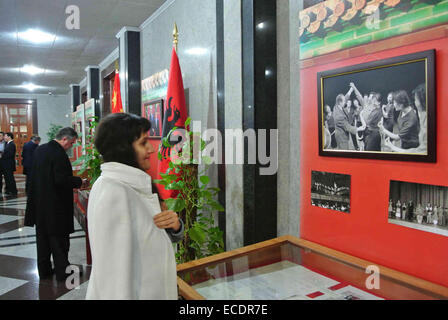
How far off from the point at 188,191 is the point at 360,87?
4.98 ft

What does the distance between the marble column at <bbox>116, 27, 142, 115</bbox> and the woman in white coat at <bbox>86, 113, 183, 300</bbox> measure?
4.35 metres

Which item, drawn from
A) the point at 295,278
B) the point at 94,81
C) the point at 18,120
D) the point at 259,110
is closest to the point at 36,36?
the point at 94,81

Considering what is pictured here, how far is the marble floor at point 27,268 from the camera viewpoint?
2.97m

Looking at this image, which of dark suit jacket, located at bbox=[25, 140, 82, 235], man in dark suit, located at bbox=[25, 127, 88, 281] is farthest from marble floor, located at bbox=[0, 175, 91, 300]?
dark suit jacket, located at bbox=[25, 140, 82, 235]

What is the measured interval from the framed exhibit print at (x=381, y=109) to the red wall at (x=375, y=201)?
39mm

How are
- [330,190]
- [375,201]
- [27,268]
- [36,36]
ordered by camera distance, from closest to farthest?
[375,201] < [330,190] < [27,268] < [36,36]

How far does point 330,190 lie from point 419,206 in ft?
1.81

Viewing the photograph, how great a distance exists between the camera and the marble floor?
2971mm

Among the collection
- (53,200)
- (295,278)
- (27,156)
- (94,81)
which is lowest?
(295,278)

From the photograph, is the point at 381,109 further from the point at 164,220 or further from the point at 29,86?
the point at 29,86

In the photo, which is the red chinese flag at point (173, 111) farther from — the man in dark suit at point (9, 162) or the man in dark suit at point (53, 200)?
the man in dark suit at point (9, 162)

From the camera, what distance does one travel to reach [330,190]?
2098 millimetres

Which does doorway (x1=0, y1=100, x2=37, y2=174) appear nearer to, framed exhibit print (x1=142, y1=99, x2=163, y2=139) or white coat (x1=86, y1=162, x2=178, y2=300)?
framed exhibit print (x1=142, y1=99, x2=163, y2=139)

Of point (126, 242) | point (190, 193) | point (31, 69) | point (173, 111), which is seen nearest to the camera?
point (126, 242)
